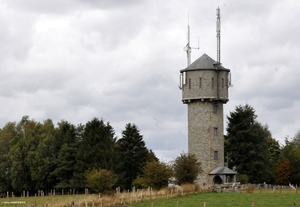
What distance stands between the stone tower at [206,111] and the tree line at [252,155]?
5898mm

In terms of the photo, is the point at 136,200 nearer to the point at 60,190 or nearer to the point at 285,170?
the point at 60,190

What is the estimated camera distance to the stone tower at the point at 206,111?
70.8 m

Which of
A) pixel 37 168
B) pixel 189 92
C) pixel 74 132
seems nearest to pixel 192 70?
pixel 189 92

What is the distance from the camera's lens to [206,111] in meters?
71.2

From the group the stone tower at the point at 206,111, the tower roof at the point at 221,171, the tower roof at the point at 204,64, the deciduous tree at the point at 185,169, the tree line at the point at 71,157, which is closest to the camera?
the deciduous tree at the point at 185,169

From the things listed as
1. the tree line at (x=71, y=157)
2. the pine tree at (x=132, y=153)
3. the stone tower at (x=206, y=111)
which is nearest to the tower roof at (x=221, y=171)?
the stone tower at (x=206, y=111)

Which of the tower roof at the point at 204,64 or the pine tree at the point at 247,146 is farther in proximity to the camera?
the pine tree at the point at 247,146

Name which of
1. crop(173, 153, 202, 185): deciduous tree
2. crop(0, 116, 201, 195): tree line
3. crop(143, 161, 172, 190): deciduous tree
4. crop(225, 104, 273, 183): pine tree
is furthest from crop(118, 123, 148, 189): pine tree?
crop(143, 161, 172, 190): deciduous tree

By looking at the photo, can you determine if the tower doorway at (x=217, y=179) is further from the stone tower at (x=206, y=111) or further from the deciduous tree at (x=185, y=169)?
the deciduous tree at (x=185, y=169)

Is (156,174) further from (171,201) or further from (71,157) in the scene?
(71,157)

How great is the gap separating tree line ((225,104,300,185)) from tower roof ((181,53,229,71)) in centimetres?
1092

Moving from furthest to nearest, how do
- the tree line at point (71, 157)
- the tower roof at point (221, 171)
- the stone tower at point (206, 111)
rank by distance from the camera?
the tree line at point (71, 157)
the stone tower at point (206, 111)
the tower roof at point (221, 171)

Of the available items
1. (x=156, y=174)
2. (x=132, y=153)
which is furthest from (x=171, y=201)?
(x=132, y=153)

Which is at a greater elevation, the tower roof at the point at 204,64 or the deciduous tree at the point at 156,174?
the tower roof at the point at 204,64
